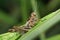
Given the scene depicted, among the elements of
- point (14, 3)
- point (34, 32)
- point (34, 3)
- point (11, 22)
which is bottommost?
point (34, 32)

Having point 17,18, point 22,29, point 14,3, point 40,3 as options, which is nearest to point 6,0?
point 14,3

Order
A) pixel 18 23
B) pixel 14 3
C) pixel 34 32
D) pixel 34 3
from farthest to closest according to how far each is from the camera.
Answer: pixel 14 3 → pixel 18 23 → pixel 34 3 → pixel 34 32

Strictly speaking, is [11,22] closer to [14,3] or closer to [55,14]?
[14,3]

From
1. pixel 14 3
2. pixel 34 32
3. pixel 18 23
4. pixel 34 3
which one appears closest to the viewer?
pixel 34 32

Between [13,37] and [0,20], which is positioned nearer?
[13,37]

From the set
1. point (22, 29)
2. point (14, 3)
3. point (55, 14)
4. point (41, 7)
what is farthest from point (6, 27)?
point (55, 14)

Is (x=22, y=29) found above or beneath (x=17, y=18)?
beneath

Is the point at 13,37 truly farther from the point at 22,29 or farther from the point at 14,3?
the point at 14,3
